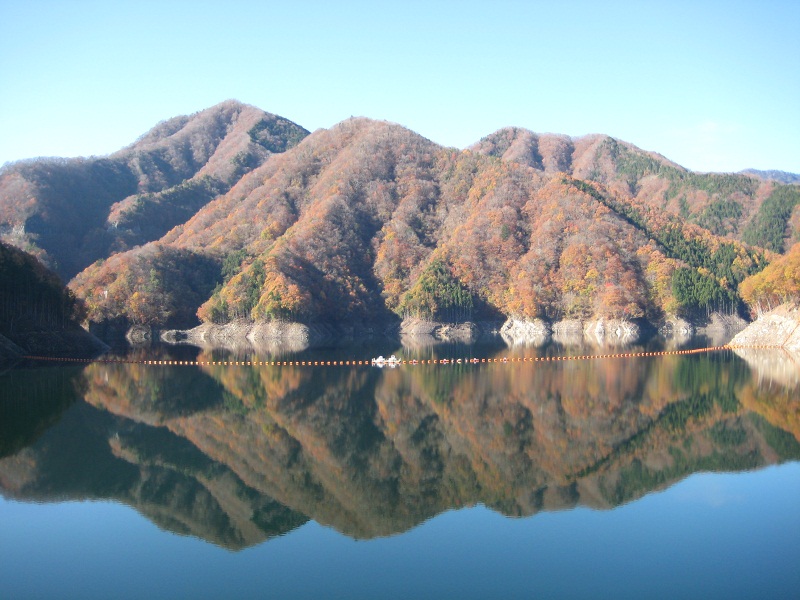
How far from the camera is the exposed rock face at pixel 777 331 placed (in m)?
57.8

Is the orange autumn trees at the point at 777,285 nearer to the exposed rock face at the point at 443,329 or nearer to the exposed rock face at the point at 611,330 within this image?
the exposed rock face at the point at 611,330

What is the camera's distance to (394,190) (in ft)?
451

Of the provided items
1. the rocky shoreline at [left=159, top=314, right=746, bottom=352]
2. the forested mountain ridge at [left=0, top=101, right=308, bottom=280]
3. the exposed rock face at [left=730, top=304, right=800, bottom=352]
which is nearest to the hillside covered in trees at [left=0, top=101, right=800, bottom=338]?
the forested mountain ridge at [left=0, top=101, right=308, bottom=280]

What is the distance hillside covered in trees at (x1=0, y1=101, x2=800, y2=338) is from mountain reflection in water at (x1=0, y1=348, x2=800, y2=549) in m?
57.0

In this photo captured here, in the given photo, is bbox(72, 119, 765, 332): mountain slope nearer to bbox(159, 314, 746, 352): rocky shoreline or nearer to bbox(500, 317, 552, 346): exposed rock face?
bbox(500, 317, 552, 346): exposed rock face

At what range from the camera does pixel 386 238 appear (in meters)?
125

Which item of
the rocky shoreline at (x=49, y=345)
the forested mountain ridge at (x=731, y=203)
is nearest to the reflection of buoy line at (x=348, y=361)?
the rocky shoreline at (x=49, y=345)

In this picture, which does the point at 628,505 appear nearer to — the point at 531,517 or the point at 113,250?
the point at 531,517

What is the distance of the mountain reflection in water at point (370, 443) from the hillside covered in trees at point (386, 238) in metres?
57.0

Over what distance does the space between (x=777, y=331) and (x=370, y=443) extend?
49.4 meters

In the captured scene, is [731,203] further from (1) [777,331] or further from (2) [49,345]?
(2) [49,345]

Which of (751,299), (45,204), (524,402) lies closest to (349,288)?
(751,299)

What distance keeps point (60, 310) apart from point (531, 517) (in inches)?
2294

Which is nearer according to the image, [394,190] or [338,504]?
[338,504]
